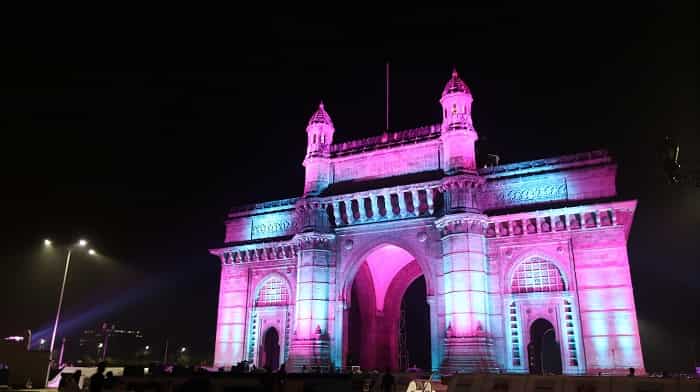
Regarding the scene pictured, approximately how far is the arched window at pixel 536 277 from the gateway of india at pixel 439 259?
5 centimetres

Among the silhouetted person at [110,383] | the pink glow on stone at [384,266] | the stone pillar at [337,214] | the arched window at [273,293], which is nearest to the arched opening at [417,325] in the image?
the pink glow on stone at [384,266]

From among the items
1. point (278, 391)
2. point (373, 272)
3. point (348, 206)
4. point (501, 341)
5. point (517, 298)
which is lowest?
point (278, 391)

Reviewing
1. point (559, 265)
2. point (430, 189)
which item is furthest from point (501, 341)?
point (430, 189)

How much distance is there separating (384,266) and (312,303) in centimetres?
752

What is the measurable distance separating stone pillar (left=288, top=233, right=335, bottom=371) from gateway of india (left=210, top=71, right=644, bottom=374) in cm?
8

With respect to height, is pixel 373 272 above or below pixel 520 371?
above

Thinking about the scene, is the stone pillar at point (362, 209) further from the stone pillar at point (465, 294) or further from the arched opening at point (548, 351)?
the arched opening at point (548, 351)

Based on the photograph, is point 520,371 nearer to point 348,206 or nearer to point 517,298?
point 517,298

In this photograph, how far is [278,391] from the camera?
18.7 metres

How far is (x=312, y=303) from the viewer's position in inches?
1292

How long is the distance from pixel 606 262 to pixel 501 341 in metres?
6.71

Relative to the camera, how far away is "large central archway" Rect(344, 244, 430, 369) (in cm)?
3725

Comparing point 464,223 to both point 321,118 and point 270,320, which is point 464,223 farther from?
point 270,320

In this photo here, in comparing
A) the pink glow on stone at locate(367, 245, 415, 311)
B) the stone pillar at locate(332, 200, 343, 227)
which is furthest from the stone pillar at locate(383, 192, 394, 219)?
the pink glow on stone at locate(367, 245, 415, 311)
